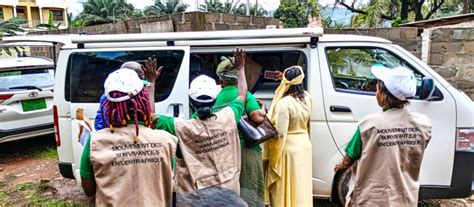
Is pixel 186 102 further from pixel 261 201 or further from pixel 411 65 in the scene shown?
pixel 411 65

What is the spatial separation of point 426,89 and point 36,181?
16.0ft

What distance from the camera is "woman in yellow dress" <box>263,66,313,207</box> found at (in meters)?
3.22

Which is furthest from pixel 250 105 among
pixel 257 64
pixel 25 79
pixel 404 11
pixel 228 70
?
pixel 404 11

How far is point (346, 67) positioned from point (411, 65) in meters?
0.66

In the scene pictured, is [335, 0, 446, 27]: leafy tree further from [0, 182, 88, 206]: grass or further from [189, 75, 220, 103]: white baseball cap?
[189, 75, 220, 103]: white baseball cap

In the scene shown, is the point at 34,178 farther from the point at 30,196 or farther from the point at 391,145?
the point at 391,145

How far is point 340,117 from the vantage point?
3.58m

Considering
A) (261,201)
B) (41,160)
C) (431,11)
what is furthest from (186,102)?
(431,11)

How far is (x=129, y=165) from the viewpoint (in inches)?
81.7

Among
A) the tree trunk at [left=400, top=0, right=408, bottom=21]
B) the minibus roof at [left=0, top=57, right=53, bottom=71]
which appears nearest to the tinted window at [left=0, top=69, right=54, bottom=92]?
the minibus roof at [left=0, top=57, right=53, bottom=71]

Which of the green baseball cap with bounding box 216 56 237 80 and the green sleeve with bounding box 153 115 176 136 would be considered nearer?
the green sleeve with bounding box 153 115 176 136

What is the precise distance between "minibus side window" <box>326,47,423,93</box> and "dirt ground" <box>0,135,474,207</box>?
1.32 metres

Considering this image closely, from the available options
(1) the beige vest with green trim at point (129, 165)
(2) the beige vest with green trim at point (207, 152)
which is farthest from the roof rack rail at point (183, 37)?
(1) the beige vest with green trim at point (129, 165)

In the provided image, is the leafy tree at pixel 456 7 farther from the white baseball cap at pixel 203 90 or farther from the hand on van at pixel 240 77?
Result: the white baseball cap at pixel 203 90
